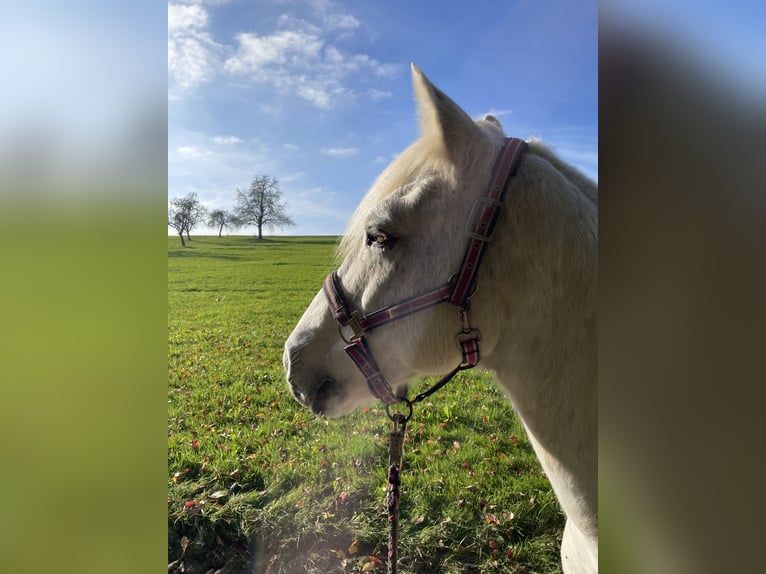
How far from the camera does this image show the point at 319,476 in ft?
11.1

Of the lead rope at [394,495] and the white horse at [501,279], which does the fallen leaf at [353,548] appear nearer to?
the lead rope at [394,495]

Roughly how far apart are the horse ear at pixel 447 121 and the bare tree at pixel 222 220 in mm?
2509

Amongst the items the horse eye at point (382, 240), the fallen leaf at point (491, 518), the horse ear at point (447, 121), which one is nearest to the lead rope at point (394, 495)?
the horse eye at point (382, 240)

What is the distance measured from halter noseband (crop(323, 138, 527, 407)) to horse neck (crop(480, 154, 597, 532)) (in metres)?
0.05

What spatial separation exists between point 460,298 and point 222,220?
3194 mm

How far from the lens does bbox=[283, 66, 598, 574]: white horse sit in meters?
1.26

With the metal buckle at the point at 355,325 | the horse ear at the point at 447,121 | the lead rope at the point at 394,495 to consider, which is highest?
the horse ear at the point at 447,121

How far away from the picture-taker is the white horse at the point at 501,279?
49.6 inches

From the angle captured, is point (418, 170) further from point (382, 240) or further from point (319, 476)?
point (319, 476)

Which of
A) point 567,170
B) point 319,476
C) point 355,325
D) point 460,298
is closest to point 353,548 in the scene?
point 319,476

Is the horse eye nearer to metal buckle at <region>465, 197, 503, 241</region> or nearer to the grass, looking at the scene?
metal buckle at <region>465, 197, 503, 241</region>
